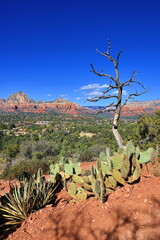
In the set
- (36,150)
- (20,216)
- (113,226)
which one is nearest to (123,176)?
(113,226)

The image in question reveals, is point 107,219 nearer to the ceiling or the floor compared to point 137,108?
nearer to the floor

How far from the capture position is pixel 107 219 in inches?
103

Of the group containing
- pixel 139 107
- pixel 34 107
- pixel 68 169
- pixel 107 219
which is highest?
pixel 34 107

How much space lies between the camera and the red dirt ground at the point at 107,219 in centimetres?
234

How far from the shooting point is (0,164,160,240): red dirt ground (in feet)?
7.66

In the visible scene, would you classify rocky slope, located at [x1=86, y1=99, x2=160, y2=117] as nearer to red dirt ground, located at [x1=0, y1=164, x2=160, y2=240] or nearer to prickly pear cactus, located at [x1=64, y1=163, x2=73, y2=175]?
prickly pear cactus, located at [x1=64, y1=163, x2=73, y2=175]

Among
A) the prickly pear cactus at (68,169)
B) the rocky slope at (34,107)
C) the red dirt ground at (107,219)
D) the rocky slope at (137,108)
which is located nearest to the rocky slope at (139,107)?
the rocky slope at (137,108)

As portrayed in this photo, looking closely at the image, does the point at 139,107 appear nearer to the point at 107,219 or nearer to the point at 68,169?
the point at 68,169

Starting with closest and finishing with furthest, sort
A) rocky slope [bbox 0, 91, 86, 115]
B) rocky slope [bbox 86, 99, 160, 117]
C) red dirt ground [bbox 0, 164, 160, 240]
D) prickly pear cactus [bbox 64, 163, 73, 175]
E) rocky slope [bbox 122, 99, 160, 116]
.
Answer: red dirt ground [bbox 0, 164, 160, 240], prickly pear cactus [bbox 64, 163, 73, 175], rocky slope [bbox 86, 99, 160, 117], rocky slope [bbox 122, 99, 160, 116], rocky slope [bbox 0, 91, 86, 115]

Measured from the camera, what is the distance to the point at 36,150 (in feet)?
71.5

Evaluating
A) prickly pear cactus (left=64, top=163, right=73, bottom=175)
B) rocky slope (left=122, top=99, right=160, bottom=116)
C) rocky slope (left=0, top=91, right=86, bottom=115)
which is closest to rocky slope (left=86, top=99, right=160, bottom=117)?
rocky slope (left=122, top=99, right=160, bottom=116)

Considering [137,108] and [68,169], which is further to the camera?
[137,108]

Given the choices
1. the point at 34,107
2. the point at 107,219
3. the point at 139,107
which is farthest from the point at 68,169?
the point at 34,107

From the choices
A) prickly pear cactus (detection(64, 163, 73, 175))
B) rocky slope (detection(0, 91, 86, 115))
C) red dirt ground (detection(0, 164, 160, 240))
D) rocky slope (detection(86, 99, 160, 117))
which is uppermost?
rocky slope (detection(0, 91, 86, 115))
